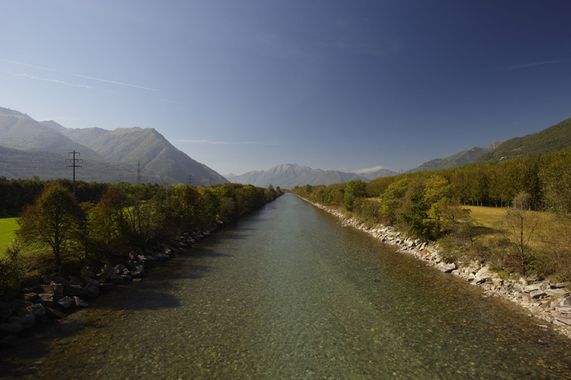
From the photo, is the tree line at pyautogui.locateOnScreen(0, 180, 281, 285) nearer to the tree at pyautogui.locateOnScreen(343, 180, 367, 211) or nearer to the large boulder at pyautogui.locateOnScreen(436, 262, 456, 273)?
the large boulder at pyautogui.locateOnScreen(436, 262, 456, 273)

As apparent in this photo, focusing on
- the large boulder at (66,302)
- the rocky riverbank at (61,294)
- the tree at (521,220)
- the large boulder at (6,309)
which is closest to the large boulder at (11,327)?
the rocky riverbank at (61,294)

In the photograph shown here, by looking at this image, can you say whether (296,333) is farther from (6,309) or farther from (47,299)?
(6,309)

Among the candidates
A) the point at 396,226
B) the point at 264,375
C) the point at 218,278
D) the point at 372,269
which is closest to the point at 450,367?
the point at 264,375

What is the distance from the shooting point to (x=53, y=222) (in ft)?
74.3

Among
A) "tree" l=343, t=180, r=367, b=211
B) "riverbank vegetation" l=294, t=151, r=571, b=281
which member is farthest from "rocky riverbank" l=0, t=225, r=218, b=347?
"tree" l=343, t=180, r=367, b=211

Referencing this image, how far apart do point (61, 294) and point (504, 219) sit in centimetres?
3743

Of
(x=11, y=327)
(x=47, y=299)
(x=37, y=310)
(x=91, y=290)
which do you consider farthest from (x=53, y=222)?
(x=11, y=327)

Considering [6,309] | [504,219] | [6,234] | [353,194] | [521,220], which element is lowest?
[6,309]

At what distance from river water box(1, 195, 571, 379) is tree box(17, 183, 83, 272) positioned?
6.13 metres

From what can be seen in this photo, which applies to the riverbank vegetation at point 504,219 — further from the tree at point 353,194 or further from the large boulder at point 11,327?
the large boulder at point 11,327

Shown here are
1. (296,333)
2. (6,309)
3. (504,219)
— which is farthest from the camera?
(504,219)

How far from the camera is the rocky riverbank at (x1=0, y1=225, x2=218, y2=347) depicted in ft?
51.9

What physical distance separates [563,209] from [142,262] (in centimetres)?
3653

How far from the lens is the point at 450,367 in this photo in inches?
518
